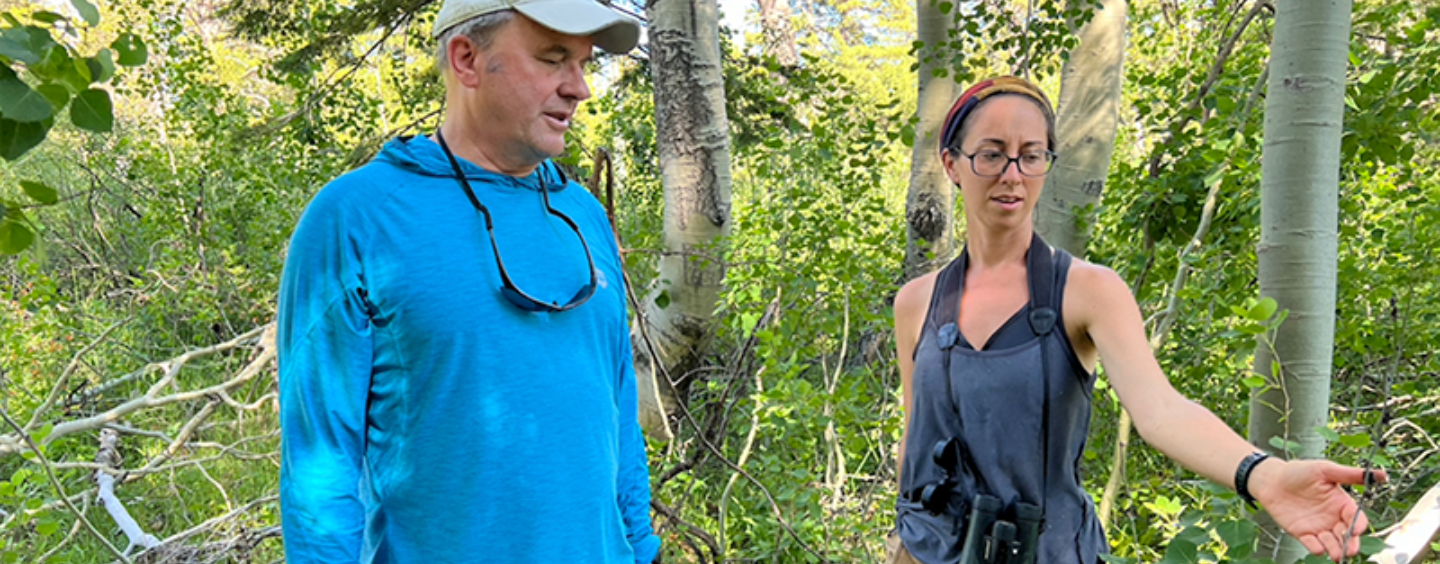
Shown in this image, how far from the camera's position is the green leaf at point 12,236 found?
1182 millimetres

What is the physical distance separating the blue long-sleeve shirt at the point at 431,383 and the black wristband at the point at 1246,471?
967mm

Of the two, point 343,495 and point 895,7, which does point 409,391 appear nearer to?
point 343,495

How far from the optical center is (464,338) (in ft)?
4.62

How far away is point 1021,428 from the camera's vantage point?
5.22 ft

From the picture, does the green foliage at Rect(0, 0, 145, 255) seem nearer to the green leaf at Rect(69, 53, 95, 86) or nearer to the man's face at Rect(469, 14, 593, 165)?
the green leaf at Rect(69, 53, 95, 86)

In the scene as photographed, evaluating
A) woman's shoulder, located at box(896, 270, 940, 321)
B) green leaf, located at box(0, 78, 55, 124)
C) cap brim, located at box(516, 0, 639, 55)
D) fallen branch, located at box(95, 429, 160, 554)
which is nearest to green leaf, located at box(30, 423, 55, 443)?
fallen branch, located at box(95, 429, 160, 554)

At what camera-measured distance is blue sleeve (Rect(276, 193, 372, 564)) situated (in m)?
1.33

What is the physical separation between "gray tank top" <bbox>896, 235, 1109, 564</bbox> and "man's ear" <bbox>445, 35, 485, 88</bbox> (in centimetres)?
95

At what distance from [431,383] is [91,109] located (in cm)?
57

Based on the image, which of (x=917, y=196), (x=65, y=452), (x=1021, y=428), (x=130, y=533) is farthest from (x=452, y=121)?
(x=65, y=452)

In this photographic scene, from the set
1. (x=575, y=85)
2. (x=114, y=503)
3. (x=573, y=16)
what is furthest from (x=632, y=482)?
(x=114, y=503)

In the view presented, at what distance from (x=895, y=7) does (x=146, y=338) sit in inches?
923

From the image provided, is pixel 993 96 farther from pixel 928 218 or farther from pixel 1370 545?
pixel 928 218

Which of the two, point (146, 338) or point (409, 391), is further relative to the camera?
point (146, 338)
